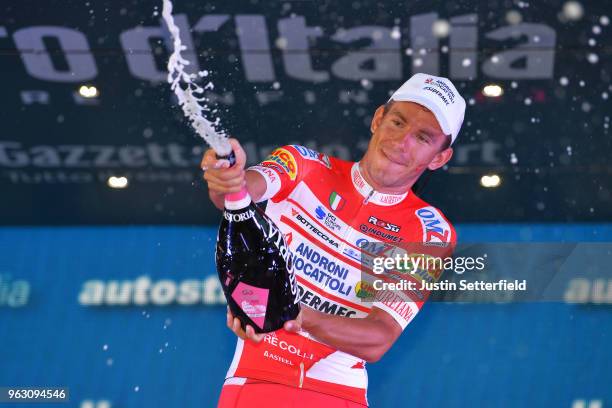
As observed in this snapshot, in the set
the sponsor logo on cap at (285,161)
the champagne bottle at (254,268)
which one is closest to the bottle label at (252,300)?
the champagne bottle at (254,268)

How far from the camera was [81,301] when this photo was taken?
415 cm

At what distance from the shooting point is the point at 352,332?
7.71 feet

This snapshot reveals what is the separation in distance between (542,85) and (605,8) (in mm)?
425

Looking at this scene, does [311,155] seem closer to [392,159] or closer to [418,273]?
[392,159]

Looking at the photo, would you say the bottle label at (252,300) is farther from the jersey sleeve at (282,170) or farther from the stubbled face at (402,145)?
the stubbled face at (402,145)

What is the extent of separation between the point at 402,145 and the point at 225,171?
108 cm

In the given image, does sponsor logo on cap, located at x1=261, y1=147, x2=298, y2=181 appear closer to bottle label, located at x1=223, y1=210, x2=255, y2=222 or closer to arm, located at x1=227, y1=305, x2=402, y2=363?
arm, located at x1=227, y1=305, x2=402, y2=363

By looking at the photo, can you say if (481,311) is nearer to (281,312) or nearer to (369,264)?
(369,264)

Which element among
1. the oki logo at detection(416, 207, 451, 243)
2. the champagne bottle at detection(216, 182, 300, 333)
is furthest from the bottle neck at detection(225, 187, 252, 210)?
the oki logo at detection(416, 207, 451, 243)

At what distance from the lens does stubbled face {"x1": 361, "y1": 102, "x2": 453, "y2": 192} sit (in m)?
2.75

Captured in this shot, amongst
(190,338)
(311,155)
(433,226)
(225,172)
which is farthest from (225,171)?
(190,338)

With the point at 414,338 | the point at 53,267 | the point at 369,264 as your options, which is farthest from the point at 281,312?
the point at 53,267

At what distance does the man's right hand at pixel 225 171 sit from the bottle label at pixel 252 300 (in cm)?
24

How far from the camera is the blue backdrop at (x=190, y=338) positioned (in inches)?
159
